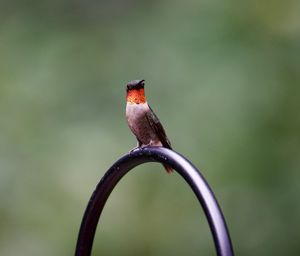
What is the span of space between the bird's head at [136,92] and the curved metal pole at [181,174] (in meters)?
0.25

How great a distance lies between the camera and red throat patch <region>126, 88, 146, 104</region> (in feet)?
7.08

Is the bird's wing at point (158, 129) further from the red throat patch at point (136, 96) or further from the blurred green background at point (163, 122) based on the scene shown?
the blurred green background at point (163, 122)

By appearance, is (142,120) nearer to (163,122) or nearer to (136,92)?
(136,92)

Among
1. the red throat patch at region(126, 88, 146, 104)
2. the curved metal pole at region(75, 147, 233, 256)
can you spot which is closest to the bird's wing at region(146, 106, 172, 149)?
the red throat patch at region(126, 88, 146, 104)

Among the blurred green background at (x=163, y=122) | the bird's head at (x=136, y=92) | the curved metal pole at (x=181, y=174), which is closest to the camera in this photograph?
the curved metal pole at (x=181, y=174)

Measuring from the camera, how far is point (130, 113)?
2.25m

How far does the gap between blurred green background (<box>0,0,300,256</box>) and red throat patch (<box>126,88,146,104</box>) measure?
2.29m

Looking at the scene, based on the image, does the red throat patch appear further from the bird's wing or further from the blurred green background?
the blurred green background

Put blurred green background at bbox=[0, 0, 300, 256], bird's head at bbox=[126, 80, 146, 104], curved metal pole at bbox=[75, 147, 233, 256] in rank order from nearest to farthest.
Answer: curved metal pole at bbox=[75, 147, 233, 256] → bird's head at bbox=[126, 80, 146, 104] → blurred green background at bbox=[0, 0, 300, 256]

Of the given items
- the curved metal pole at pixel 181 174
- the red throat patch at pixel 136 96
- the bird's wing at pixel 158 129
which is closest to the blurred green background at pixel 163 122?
the bird's wing at pixel 158 129

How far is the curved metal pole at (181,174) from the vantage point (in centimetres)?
146

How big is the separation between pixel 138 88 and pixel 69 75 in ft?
10.4

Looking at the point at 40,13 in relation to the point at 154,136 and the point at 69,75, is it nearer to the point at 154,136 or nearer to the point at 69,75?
the point at 69,75

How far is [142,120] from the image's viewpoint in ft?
7.46
